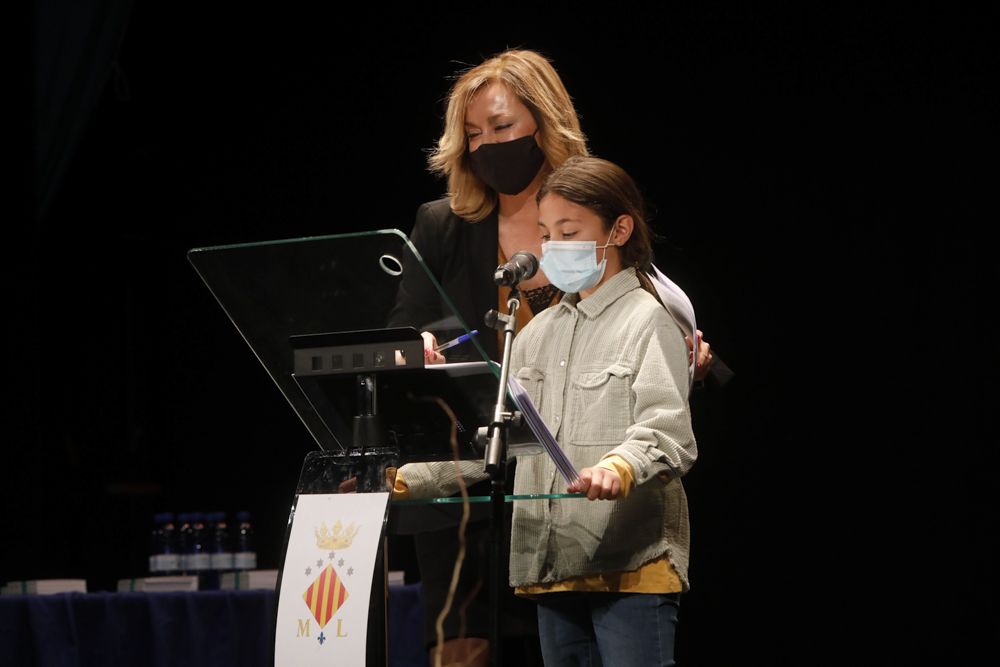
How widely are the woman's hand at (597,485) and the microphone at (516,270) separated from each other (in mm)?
350

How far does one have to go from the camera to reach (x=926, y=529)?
10.4ft

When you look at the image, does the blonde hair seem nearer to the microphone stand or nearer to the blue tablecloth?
the microphone stand

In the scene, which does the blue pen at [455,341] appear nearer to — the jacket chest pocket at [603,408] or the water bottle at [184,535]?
the jacket chest pocket at [603,408]

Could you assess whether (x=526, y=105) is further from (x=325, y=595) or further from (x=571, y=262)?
(x=325, y=595)

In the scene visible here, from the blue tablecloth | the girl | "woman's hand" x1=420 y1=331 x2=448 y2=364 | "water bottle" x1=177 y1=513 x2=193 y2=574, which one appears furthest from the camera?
"water bottle" x1=177 y1=513 x2=193 y2=574

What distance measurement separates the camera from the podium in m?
1.59

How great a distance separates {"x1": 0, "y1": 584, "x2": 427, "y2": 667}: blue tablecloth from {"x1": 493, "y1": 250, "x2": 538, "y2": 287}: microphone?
58.0 inches

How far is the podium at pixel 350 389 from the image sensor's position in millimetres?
1589

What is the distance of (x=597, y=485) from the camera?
164cm

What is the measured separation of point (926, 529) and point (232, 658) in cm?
193

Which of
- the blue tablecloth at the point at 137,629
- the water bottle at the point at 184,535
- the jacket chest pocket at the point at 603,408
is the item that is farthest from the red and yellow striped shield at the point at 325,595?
the water bottle at the point at 184,535

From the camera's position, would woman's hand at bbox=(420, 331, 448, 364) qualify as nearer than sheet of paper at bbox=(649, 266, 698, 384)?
Yes

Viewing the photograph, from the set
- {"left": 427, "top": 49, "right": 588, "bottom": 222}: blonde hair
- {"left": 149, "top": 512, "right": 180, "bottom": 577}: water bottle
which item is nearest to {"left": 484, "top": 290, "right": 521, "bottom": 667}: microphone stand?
{"left": 427, "top": 49, "right": 588, "bottom": 222}: blonde hair

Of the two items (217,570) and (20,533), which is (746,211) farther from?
(20,533)
